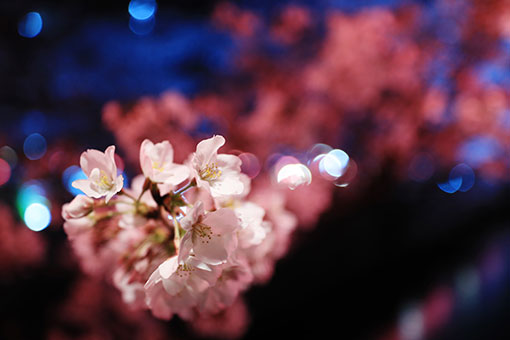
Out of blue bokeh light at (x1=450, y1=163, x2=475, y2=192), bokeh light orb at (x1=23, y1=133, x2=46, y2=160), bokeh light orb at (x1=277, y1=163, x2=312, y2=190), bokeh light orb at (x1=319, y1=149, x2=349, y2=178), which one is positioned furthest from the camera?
blue bokeh light at (x1=450, y1=163, x2=475, y2=192)

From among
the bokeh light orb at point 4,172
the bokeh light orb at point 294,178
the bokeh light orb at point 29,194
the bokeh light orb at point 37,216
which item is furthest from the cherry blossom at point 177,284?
the bokeh light orb at point 4,172

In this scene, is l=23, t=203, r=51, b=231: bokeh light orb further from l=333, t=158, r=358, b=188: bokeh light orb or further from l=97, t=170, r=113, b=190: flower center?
l=333, t=158, r=358, b=188: bokeh light orb

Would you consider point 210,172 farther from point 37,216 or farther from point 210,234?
point 37,216

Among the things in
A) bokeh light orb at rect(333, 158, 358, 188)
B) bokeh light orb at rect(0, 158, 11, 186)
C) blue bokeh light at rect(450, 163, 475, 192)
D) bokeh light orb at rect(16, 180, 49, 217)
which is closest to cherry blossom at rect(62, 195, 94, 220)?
bokeh light orb at rect(16, 180, 49, 217)

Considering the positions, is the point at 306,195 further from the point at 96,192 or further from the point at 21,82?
the point at 96,192

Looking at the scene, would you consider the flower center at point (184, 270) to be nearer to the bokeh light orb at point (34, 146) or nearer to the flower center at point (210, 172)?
the flower center at point (210, 172)

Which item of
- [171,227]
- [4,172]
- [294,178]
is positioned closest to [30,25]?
[4,172]

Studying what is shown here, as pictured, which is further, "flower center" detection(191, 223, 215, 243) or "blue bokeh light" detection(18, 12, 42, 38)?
"blue bokeh light" detection(18, 12, 42, 38)
